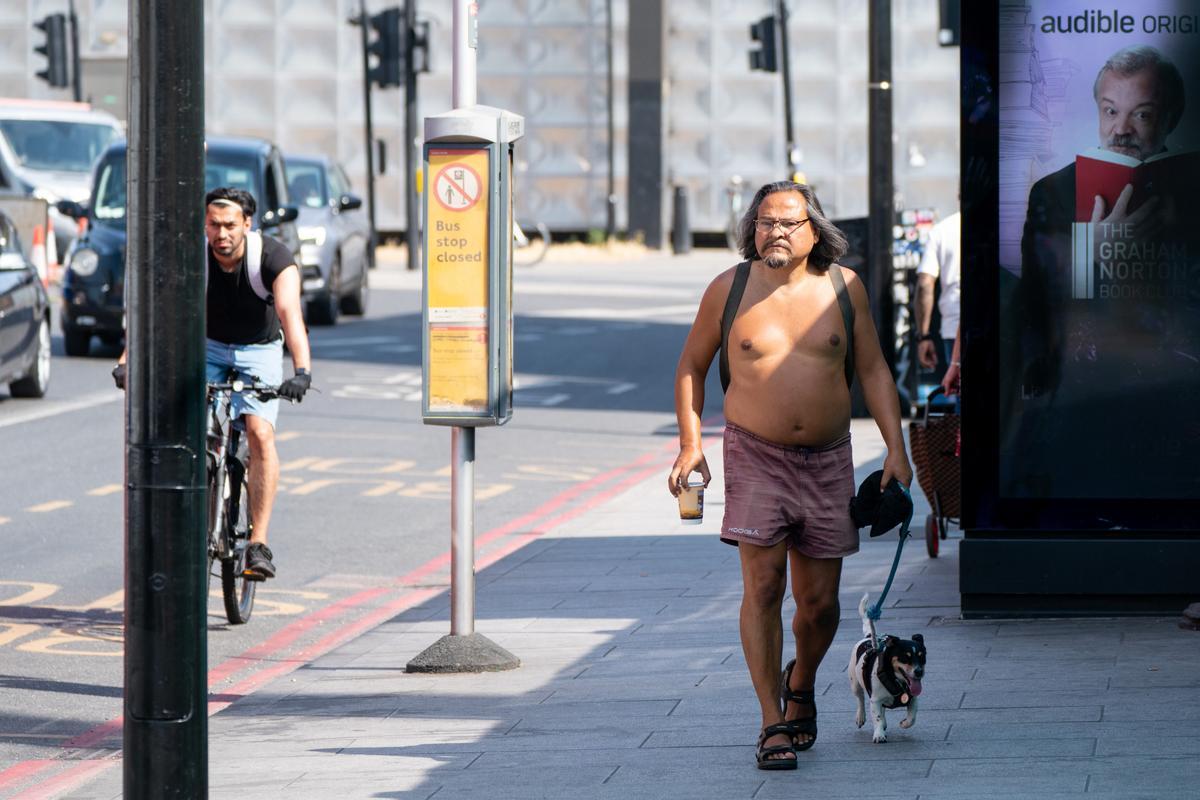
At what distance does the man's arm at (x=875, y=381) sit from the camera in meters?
6.52

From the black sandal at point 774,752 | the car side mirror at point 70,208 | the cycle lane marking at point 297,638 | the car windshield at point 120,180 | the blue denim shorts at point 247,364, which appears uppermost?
the car windshield at point 120,180

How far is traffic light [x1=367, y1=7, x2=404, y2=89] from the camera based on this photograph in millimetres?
36938

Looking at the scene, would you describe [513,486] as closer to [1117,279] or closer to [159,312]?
[1117,279]

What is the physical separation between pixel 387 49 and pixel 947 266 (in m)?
26.2

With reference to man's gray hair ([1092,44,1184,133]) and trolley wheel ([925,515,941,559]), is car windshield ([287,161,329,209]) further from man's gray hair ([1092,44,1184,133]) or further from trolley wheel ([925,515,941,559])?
man's gray hair ([1092,44,1184,133])

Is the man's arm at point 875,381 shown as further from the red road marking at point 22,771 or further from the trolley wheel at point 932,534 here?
the trolley wheel at point 932,534

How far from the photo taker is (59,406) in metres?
17.4

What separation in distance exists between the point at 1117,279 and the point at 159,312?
14.8 ft

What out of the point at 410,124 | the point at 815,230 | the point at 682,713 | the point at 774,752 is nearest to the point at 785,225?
the point at 815,230

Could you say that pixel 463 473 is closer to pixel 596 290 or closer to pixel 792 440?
pixel 792 440

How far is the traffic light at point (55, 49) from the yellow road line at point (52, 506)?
83.0 ft

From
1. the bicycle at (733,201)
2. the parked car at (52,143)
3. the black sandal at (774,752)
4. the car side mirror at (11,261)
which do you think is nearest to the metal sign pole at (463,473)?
the black sandal at (774,752)

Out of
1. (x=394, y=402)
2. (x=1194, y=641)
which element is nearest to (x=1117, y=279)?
(x=1194, y=641)

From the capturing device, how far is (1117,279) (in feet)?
28.3
